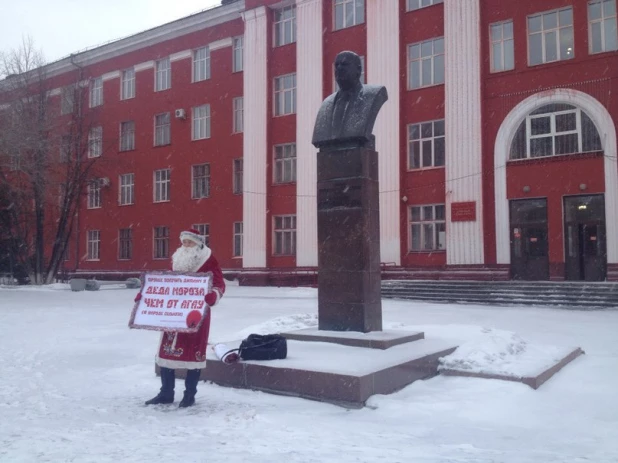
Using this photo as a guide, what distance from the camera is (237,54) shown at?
29.7m

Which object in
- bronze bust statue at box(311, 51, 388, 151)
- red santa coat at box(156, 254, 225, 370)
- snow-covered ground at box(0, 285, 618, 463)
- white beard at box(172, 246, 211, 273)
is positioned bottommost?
snow-covered ground at box(0, 285, 618, 463)

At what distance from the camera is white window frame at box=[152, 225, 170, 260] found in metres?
32.0

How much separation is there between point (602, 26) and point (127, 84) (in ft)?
77.2

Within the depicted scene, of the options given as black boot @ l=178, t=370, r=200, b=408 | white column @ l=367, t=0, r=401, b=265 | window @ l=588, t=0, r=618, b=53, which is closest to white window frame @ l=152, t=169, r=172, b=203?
white column @ l=367, t=0, r=401, b=265

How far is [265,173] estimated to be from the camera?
2784 centimetres

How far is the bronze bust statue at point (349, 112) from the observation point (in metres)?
8.84

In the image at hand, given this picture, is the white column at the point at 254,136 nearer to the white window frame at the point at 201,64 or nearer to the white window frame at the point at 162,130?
the white window frame at the point at 201,64

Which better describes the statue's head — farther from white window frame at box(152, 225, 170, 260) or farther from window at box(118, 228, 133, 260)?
window at box(118, 228, 133, 260)

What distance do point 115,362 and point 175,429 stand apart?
3909 mm

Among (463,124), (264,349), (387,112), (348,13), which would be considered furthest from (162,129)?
(264,349)

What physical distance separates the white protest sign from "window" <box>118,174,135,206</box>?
1117 inches

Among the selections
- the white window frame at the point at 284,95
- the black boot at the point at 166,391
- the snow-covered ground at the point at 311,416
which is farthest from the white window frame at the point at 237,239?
the black boot at the point at 166,391

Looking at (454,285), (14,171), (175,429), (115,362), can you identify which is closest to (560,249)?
(454,285)

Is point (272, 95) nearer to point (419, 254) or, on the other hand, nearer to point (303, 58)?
point (303, 58)
